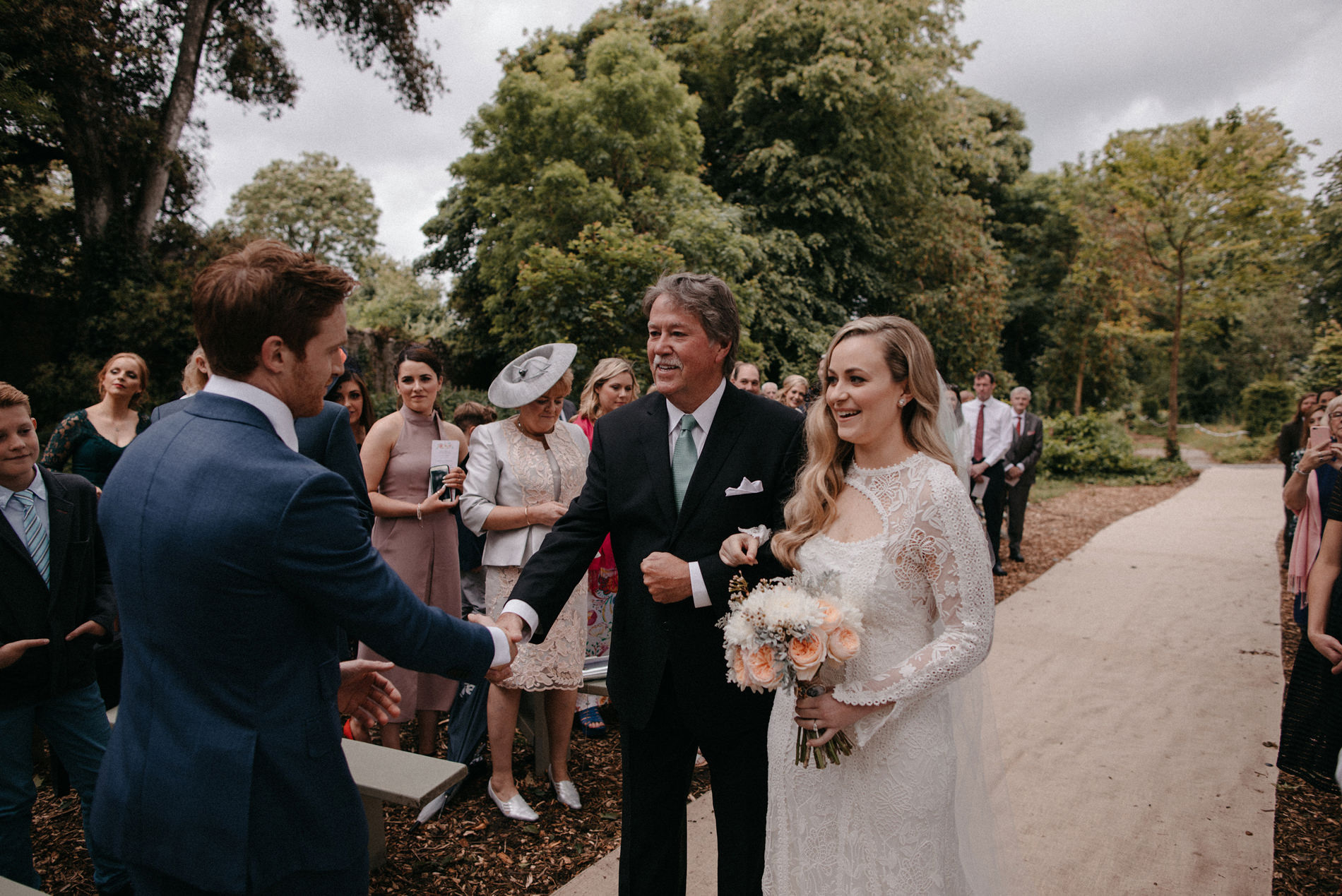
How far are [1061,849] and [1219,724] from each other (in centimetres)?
222

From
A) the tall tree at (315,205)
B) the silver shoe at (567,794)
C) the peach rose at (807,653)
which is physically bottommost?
the silver shoe at (567,794)

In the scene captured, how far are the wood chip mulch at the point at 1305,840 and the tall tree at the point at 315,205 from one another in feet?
126

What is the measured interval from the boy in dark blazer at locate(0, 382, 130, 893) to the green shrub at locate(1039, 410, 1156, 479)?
60.4 feet

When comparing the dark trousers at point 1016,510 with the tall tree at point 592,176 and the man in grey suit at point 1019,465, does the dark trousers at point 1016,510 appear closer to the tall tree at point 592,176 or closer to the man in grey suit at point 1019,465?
the man in grey suit at point 1019,465

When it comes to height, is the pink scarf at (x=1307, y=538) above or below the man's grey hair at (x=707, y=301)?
below

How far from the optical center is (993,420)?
Answer: 892 cm

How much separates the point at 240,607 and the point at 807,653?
1284mm

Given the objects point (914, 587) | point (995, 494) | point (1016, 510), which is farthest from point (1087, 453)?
point (914, 587)

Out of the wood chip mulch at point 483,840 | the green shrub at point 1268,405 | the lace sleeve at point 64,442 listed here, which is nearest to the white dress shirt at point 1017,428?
the wood chip mulch at point 483,840

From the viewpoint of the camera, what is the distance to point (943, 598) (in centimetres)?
203

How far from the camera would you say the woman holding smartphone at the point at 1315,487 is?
A: 3.43 m

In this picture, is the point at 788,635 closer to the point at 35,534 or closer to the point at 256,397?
the point at 256,397

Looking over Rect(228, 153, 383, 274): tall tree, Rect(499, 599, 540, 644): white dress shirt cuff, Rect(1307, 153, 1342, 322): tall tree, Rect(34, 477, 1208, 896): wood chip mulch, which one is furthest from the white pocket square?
Rect(228, 153, 383, 274): tall tree

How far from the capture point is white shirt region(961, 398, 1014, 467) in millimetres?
8820
